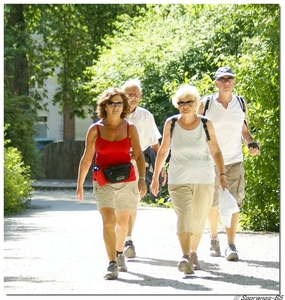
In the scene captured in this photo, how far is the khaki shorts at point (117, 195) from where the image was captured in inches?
354

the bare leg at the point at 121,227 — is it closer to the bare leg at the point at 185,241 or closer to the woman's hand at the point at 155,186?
the woman's hand at the point at 155,186

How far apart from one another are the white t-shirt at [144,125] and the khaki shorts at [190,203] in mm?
1758

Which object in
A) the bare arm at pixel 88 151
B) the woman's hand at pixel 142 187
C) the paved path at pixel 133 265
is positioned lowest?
the paved path at pixel 133 265

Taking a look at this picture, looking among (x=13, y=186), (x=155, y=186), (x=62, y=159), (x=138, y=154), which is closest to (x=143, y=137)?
(x=155, y=186)

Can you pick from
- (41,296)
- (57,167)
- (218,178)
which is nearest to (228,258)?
(218,178)

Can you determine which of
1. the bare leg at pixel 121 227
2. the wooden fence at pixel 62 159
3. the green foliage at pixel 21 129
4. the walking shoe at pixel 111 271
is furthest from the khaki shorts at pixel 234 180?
the wooden fence at pixel 62 159

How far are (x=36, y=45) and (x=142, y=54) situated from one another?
16475mm

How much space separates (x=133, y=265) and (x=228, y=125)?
5.85ft

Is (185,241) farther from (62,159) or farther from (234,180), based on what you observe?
(62,159)

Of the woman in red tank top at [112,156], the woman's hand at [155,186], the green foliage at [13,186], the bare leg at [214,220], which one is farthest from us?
the green foliage at [13,186]

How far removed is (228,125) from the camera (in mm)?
10555

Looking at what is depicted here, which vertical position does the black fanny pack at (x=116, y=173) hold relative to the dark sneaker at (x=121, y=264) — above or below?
above

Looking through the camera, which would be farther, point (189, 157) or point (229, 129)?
point (229, 129)

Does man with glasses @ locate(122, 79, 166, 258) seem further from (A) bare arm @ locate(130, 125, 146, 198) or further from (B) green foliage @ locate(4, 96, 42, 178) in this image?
(B) green foliage @ locate(4, 96, 42, 178)
